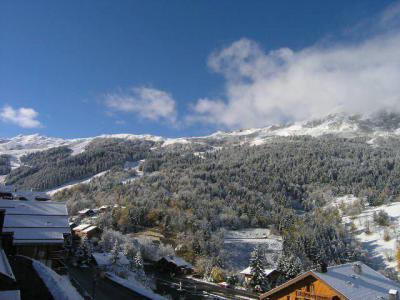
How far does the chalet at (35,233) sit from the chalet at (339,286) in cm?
2367

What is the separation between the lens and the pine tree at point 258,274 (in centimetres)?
8288

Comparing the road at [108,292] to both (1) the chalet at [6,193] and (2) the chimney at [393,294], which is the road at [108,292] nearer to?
(2) the chimney at [393,294]

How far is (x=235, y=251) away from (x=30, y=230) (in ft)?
412

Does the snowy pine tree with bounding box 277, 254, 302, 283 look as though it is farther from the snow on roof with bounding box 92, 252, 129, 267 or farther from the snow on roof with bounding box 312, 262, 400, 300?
the snow on roof with bounding box 312, 262, 400, 300

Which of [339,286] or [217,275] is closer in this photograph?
[339,286]

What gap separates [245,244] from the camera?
167m

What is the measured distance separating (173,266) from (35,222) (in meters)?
69.1

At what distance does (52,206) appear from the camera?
45688 mm

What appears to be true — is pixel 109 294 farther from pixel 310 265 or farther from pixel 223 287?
pixel 310 265

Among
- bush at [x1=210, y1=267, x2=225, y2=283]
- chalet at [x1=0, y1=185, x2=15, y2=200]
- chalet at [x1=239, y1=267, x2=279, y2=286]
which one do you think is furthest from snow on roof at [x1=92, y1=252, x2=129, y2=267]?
chalet at [x1=239, y1=267, x2=279, y2=286]

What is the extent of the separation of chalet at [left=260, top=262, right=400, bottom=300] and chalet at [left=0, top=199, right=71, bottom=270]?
77.7 ft

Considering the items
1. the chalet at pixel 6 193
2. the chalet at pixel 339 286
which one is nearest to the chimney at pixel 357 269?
the chalet at pixel 339 286

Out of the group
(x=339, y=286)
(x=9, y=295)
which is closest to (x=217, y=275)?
(x=339, y=286)

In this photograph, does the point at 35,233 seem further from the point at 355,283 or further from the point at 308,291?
the point at 355,283
